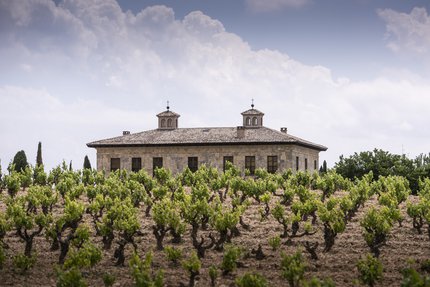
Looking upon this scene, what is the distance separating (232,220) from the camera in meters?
24.0

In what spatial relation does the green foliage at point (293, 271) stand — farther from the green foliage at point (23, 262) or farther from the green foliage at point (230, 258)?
the green foliage at point (23, 262)

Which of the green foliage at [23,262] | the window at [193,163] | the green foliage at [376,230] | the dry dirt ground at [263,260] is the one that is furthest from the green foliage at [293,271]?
the window at [193,163]

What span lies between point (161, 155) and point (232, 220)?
29041mm

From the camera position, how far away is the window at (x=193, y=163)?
171ft

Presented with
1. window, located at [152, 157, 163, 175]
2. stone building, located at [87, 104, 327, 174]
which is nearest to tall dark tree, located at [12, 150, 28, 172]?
stone building, located at [87, 104, 327, 174]

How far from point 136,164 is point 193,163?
14.8ft

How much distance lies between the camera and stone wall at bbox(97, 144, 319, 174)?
50.8 meters

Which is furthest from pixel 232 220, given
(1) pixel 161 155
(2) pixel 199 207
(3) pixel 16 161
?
(3) pixel 16 161

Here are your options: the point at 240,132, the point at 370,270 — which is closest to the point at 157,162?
the point at 240,132

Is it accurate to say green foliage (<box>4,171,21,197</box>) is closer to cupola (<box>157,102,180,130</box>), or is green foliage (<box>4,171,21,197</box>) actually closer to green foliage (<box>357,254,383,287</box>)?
cupola (<box>157,102,180,130</box>)

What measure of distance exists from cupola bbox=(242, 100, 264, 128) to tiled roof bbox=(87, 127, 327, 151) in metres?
0.81

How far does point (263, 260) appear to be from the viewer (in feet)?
75.6

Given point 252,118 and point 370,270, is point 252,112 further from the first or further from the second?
point 370,270

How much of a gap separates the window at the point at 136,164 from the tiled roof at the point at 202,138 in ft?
3.91
